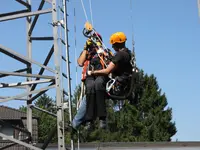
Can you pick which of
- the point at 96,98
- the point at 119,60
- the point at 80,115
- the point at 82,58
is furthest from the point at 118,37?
the point at 80,115

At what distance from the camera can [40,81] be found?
8.88 meters

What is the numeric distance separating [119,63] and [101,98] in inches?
24.0

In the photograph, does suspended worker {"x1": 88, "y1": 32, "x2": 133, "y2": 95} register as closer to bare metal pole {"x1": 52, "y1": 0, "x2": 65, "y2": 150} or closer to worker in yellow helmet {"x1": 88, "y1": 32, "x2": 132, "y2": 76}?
worker in yellow helmet {"x1": 88, "y1": 32, "x2": 132, "y2": 76}

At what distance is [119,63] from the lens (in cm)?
719

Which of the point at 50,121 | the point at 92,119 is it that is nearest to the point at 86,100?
the point at 92,119

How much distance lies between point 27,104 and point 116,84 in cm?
315

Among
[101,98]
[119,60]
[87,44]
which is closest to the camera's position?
[119,60]

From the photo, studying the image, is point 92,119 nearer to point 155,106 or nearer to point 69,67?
point 69,67

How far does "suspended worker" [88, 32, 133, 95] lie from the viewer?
7172 mm

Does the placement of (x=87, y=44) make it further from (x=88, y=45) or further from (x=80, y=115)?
(x=80, y=115)

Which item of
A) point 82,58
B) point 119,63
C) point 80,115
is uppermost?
point 82,58

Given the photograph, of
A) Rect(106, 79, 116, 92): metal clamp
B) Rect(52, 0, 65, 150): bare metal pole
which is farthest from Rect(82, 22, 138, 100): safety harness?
Rect(52, 0, 65, 150): bare metal pole

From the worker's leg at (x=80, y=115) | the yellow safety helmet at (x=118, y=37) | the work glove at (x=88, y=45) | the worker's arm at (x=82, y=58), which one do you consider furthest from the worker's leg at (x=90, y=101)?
the yellow safety helmet at (x=118, y=37)

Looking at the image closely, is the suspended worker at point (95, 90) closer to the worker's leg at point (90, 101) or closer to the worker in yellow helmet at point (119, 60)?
the worker's leg at point (90, 101)
